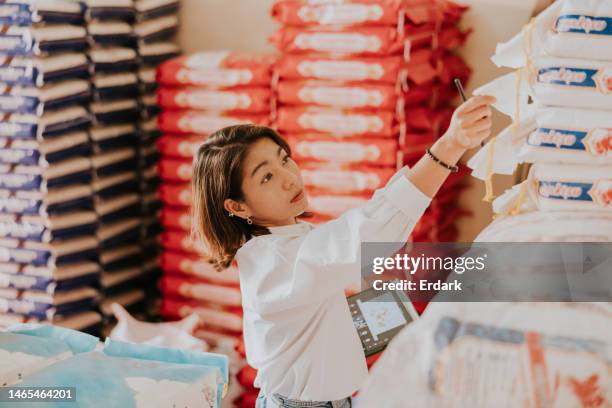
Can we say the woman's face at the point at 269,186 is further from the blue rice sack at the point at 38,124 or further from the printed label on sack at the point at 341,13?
the blue rice sack at the point at 38,124

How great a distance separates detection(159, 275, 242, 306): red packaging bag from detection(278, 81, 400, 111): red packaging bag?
864mm

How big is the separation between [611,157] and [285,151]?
27.6 inches

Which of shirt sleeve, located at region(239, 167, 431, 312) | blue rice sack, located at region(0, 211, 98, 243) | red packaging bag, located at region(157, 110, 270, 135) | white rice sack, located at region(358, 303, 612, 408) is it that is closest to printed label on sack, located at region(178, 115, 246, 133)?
red packaging bag, located at region(157, 110, 270, 135)

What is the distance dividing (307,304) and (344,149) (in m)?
1.32

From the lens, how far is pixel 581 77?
134 cm

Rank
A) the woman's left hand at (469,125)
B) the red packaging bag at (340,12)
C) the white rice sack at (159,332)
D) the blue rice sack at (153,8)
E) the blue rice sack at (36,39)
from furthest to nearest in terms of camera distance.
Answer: the blue rice sack at (153,8) → the white rice sack at (159,332) → the blue rice sack at (36,39) → the red packaging bag at (340,12) → the woman's left hand at (469,125)

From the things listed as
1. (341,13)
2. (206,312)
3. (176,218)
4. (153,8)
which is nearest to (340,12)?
(341,13)

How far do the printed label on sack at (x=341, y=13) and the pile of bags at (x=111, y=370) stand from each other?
153cm

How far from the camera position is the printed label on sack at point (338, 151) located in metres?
2.71

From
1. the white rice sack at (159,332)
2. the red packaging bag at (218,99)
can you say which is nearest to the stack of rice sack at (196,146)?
the red packaging bag at (218,99)

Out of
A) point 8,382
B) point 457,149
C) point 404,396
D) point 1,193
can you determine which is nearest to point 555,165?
point 457,149

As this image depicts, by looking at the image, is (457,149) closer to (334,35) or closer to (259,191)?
(259,191)

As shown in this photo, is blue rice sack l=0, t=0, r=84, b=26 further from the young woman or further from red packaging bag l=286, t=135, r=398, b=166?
the young woman

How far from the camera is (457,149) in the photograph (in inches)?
51.1
